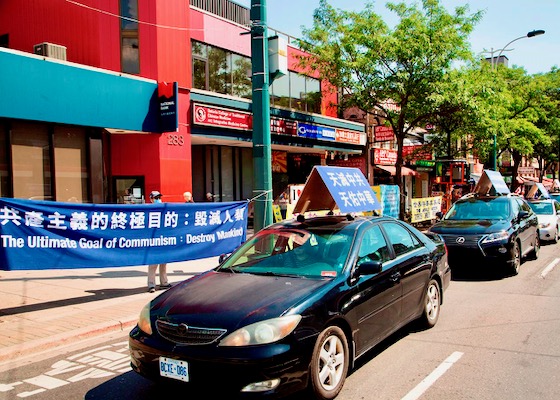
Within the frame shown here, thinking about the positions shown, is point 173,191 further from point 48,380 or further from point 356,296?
point 356,296

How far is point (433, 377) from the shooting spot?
15.0 ft

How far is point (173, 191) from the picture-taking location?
1479 centimetres

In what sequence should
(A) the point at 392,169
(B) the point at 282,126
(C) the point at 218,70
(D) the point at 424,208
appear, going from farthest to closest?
1. (A) the point at 392,169
2. (D) the point at 424,208
3. (B) the point at 282,126
4. (C) the point at 218,70

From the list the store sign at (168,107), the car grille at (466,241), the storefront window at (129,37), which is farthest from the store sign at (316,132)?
the car grille at (466,241)

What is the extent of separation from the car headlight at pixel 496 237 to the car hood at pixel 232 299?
635 cm

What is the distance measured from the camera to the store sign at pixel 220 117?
15.4 metres

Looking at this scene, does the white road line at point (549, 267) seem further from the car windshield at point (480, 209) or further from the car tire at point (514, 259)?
the car windshield at point (480, 209)

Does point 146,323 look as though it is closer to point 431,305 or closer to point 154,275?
point 431,305

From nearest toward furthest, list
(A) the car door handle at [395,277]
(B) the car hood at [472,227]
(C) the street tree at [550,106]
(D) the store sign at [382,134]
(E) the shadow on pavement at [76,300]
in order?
(A) the car door handle at [395,277]
(E) the shadow on pavement at [76,300]
(B) the car hood at [472,227]
(D) the store sign at [382,134]
(C) the street tree at [550,106]

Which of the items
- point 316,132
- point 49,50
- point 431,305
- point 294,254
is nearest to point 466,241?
point 431,305

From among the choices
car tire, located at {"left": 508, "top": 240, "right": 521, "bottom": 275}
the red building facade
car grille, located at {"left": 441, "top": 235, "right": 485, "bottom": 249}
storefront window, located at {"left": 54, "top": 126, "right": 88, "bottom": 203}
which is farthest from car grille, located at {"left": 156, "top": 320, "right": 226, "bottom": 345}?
storefront window, located at {"left": 54, "top": 126, "right": 88, "bottom": 203}

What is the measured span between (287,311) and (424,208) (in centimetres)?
1741

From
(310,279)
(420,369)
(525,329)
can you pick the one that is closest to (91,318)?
(310,279)

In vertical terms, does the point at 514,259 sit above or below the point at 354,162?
below
